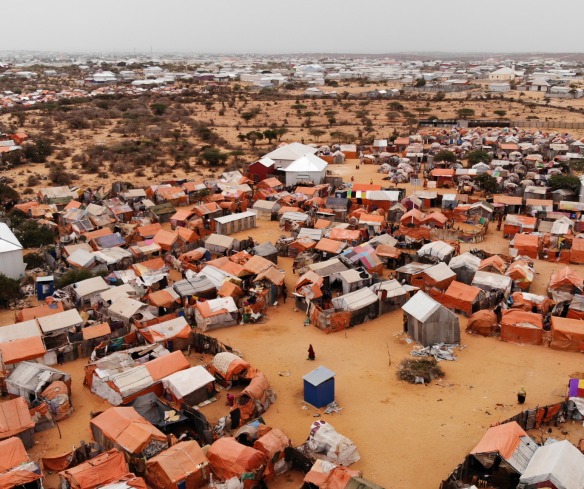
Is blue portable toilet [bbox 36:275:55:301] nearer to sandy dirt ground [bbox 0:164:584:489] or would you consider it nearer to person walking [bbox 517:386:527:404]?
sandy dirt ground [bbox 0:164:584:489]

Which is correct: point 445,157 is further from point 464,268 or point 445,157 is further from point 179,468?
point 179,468

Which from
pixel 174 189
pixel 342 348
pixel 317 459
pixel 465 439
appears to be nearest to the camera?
pixel 317 459

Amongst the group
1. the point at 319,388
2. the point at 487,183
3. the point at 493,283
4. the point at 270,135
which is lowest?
the point at 319,388

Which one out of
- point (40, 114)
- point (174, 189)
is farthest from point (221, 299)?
point (40, 114)

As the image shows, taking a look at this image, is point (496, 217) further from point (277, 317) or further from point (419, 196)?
point (277, 317)

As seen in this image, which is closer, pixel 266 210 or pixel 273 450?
pixel 273 450

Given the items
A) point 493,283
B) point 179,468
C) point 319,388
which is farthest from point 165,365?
point 493,283

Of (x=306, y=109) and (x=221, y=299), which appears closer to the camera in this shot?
(x=221, y=299)
